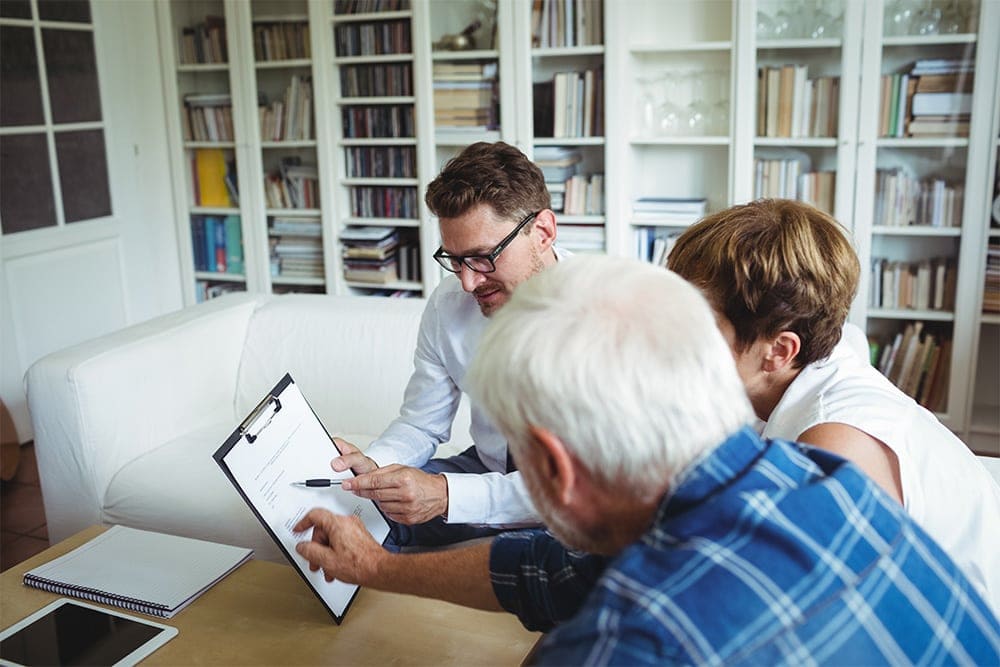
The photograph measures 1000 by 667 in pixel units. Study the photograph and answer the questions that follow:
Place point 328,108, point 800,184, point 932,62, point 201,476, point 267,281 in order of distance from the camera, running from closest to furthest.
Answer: point 201,476 → point 932,62 → point 800,184 → point 328,108 → point 267,281

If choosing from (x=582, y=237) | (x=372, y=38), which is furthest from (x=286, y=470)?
(x=372, y=38)

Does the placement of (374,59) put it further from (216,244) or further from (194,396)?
(194,396)

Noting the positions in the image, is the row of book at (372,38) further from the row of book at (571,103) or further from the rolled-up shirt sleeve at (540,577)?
the rolled-up shirt sleeve at (540,577)

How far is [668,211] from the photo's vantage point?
3.70 m

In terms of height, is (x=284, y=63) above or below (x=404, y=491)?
above

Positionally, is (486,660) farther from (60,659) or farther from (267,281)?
(267,281)

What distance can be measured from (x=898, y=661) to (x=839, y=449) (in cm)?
40

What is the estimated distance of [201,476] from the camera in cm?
233

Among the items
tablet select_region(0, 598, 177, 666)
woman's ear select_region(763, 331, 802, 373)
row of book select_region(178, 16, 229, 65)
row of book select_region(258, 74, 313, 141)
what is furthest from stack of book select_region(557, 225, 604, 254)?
tablet select_region(0, 598, 177, 666)

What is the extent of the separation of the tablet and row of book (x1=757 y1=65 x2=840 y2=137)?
9.29ft

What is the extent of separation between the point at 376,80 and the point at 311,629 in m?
2.95

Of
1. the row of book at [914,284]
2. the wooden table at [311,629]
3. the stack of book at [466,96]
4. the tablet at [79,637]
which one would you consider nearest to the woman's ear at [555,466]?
the wooden table at [311,629]

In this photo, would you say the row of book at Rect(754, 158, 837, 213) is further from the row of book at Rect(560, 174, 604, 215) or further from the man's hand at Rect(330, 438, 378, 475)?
the man's hand at Rect(330, 438, 378, 475)

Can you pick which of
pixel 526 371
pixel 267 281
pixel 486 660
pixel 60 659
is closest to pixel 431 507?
pixel 486 660
